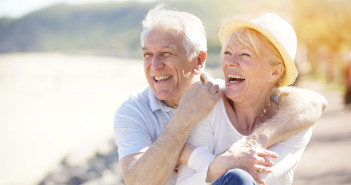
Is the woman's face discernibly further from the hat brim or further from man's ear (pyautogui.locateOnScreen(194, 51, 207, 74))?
man's ear (pyautogui.locateOnScreen(194, 51, 207, 74))

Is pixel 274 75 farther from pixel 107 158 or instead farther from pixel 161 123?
pixel 107 158

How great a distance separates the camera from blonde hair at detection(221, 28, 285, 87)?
297 centimetres

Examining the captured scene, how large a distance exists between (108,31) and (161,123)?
120126mm

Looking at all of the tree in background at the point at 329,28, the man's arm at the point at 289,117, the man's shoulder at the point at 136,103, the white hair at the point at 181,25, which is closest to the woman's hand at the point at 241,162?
the man's arm at the point at 289,117

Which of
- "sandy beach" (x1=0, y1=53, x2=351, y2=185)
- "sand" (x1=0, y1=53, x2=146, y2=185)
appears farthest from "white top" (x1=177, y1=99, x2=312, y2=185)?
"sand" (x1=0, y1=53, x2=146, y2=185)

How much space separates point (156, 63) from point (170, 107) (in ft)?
1.05

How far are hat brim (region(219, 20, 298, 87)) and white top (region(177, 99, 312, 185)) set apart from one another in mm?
402

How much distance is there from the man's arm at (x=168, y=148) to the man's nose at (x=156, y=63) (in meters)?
0.46

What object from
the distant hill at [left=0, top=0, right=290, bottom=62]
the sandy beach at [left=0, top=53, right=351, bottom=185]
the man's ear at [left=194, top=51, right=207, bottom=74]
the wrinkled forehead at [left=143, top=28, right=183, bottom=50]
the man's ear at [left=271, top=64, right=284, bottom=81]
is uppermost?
the distant hill at [left=0, top=0, right=290, bottom=62]

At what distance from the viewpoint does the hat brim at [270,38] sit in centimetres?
293

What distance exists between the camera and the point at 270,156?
110 inches

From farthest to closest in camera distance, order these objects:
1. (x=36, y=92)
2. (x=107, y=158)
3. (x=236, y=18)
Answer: (x=36, y=92) → (x=107, y=158) → (x=236, y=18)

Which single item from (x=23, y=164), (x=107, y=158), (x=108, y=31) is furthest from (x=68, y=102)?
(x=108, y=31)

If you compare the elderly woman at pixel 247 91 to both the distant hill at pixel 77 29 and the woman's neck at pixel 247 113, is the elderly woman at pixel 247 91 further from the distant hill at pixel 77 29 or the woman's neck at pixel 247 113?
the distant hill at pixel 77 29
